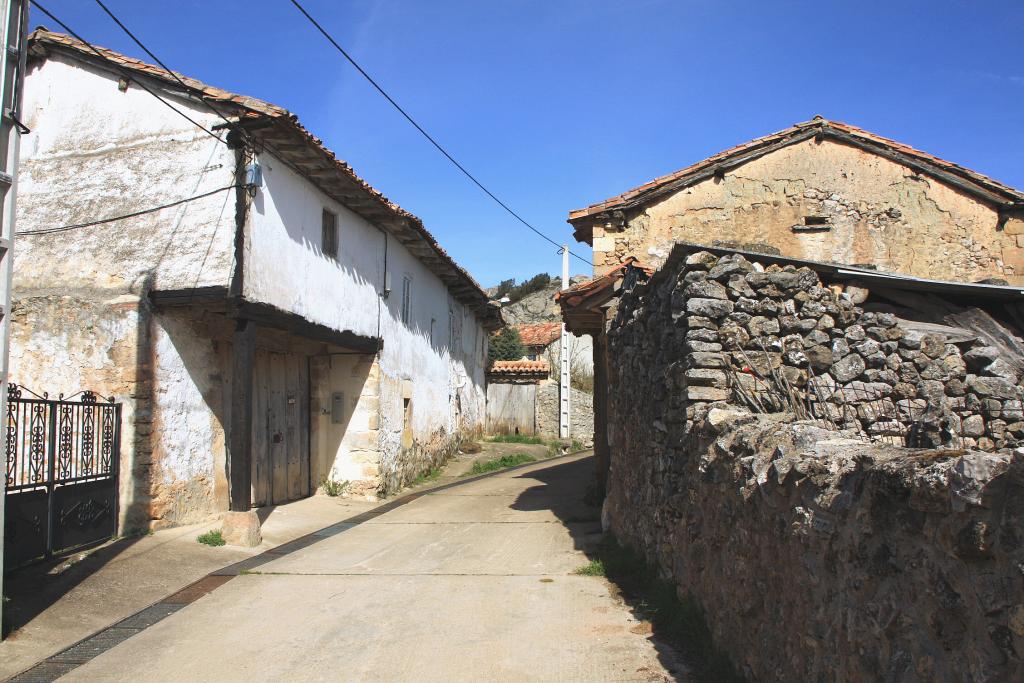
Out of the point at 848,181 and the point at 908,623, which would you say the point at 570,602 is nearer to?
the point at 908,623

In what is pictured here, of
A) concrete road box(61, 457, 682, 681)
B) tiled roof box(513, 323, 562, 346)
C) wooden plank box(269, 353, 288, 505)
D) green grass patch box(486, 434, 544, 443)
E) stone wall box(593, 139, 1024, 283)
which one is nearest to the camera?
concrete road box(61, 457, 682, 681)

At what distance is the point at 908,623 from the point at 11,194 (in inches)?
229

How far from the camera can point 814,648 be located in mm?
2889

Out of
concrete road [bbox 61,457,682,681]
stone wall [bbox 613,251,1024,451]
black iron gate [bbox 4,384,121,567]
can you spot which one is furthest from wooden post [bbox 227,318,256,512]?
stone wall [bbox 613,251,1024,451]

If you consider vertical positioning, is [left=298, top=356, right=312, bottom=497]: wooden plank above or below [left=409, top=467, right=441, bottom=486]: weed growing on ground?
above

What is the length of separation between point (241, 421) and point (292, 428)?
11.0 feet

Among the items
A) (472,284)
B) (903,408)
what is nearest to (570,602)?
(903,408)

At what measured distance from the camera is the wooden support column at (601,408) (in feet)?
34.9

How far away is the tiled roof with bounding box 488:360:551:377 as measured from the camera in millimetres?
23125

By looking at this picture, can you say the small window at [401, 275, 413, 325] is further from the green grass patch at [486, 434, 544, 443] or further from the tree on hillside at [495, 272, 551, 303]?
the tree on hillside at [495, 272, 551, 303]

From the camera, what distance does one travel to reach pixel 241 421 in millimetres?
8695

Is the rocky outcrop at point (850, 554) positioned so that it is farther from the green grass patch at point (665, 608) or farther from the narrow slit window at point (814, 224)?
the narrow slit window at point (814, 224)

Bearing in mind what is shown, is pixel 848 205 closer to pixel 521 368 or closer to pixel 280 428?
pixel 280 428

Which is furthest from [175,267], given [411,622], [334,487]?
[411,622]
